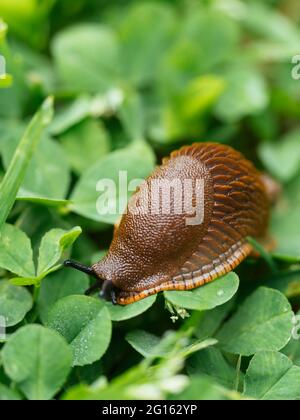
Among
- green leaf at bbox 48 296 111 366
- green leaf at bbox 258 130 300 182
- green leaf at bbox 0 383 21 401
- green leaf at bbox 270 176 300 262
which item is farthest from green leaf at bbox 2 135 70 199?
green leaf at bbox 258 130 300 182

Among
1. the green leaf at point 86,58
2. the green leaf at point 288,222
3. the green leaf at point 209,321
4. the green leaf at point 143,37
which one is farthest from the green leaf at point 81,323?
the green leaf at point 143,37

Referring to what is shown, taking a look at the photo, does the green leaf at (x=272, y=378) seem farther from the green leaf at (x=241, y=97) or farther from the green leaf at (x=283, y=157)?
the green leaf at (x=241, y=97)

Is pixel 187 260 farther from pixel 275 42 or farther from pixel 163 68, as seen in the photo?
pixel 275 42

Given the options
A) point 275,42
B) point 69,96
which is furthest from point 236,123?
point 69,96

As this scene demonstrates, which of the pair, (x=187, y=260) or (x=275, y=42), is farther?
(x=275, y=42)

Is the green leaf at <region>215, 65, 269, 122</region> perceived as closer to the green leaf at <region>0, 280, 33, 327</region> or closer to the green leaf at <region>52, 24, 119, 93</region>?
the green leaf at <region>52, 24, 119, 93</region>
